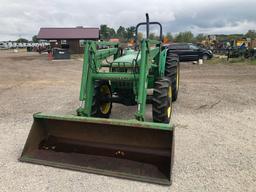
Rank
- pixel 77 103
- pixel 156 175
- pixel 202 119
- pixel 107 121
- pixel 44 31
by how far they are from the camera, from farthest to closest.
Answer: pixel 44 31
pixel 77 103
pixel 202 119
pixel 107 121
pixel 156 175

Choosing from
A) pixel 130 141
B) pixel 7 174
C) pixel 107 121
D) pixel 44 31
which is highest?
pixel 44 31

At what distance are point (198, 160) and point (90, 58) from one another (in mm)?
2438

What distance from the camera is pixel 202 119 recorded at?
19.4 feet

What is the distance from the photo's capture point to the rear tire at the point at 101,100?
5.34 meters

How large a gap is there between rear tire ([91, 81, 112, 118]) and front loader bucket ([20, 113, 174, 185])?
1094mm

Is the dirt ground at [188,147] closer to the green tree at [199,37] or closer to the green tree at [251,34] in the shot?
the green tree at [199,37]

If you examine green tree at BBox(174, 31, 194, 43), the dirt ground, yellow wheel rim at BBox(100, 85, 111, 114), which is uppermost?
green tree at BBox(174, 31, 194, 43)

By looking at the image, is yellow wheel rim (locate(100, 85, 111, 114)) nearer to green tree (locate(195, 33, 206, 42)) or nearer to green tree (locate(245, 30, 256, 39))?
green tree (locate(195, 33, 206, 42))

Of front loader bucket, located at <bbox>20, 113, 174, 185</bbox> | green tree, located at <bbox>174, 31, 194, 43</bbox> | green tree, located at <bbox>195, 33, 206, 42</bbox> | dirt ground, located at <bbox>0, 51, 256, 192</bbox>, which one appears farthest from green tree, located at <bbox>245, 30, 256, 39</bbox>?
A: front loader bucket, located at <bbox>20, 113, 174, 185</bbox>

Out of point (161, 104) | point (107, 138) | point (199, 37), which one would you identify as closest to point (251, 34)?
point (199, 37)

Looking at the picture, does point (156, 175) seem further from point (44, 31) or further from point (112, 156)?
point (44, 31)

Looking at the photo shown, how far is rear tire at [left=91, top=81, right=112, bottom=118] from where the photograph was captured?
534cm

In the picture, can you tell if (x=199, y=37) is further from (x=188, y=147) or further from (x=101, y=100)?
(x=188, y=147)

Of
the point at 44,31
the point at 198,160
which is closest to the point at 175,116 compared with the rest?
the point at 198,160
